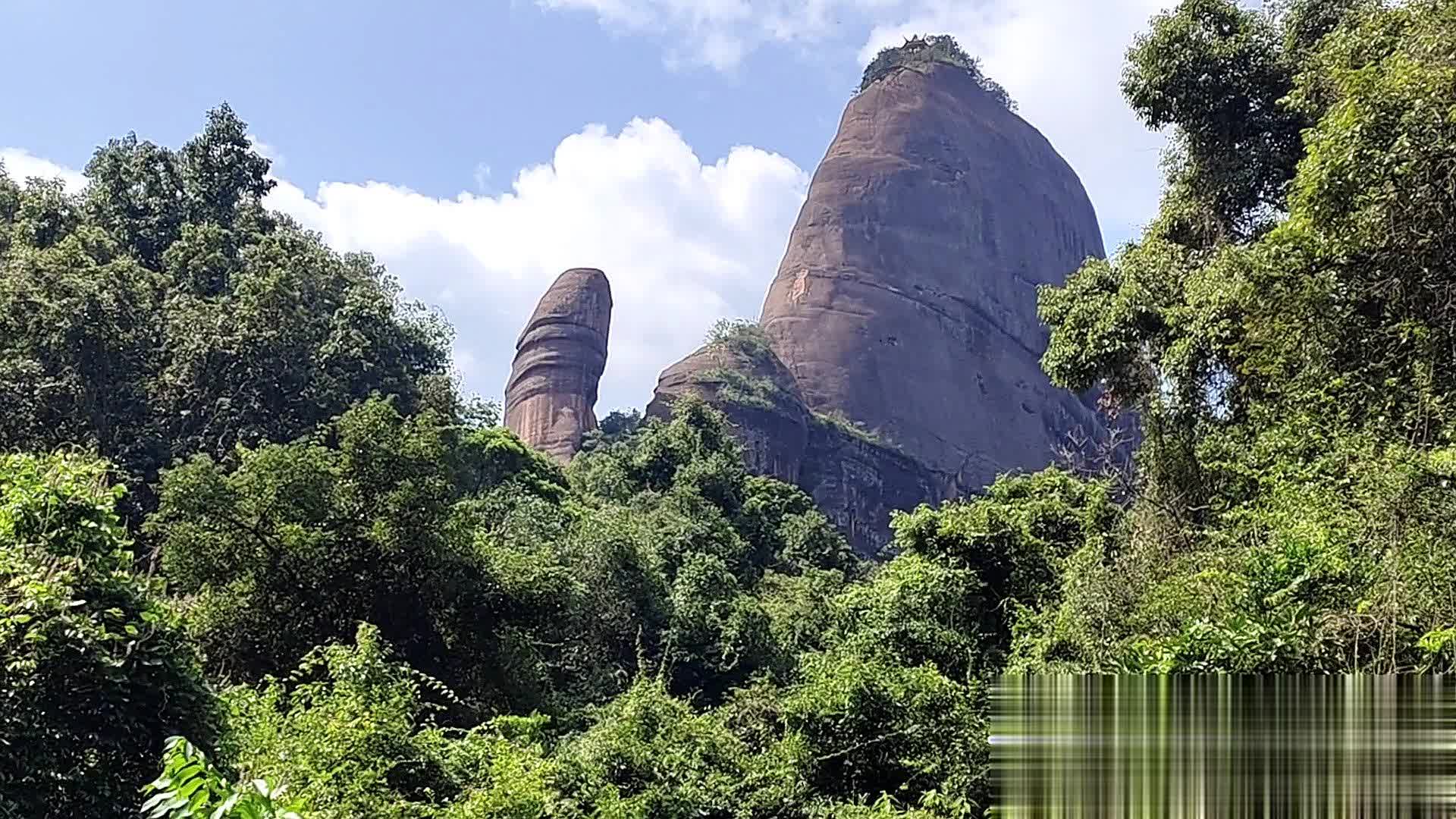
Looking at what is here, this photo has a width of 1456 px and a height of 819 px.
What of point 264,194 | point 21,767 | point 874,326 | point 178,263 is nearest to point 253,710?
point 21,767

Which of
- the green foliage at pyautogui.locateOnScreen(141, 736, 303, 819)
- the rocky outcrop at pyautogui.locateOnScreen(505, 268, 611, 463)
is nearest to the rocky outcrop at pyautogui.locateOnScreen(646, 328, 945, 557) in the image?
the rocky outcrop at pyautogui.locateOnScreen(505, 268, 611, 463)

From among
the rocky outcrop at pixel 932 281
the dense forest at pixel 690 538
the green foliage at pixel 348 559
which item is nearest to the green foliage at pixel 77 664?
the dense forest at pixel 690 538

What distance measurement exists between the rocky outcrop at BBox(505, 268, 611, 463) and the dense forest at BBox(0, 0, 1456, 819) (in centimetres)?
1959

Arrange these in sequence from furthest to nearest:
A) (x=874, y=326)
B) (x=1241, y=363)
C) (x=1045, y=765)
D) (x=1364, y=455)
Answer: (x=874, y=326), (x=1241, y=363), (x=1364, y=455), (x=1045, y=765)

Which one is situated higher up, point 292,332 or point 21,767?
point 292,332

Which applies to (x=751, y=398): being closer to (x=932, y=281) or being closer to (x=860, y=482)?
(x=860, y=482)

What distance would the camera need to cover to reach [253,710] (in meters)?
7.24

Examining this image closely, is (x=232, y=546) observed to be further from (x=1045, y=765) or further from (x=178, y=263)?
(x=1045, y=765)

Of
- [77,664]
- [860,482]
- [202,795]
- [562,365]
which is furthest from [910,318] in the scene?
[202,795]

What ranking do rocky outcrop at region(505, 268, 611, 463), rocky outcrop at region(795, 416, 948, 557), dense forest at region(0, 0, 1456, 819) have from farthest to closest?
1. rocky outcrop at region(795, 416, 948, 557)
2. rocky outcrop at region(505, 268, 611, 463)
3. dense forest at region(0, 0, 1456, 819)

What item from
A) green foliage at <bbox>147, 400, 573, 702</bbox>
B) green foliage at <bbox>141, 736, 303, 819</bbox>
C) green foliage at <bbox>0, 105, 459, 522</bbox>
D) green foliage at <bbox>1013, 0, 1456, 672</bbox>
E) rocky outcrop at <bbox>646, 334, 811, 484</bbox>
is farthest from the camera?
rocky outcrop at <bbox>646, 334, 811, 484</bbox>

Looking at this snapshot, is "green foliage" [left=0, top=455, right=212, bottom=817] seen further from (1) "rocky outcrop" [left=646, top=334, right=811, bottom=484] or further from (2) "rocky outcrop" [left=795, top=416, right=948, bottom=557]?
(2) "rocky outcrop" [left=795, top=416, right=948, bottom=557]

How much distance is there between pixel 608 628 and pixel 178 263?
30.0ft

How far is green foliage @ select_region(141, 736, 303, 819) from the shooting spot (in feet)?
5.11
